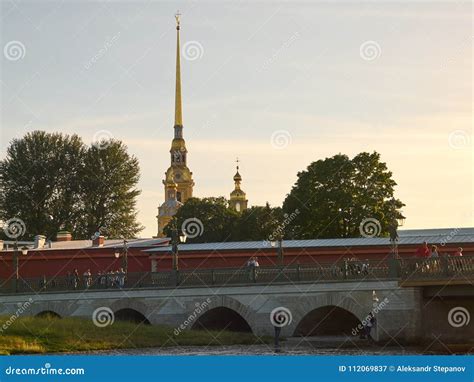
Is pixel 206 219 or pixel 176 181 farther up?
pixel 176 181

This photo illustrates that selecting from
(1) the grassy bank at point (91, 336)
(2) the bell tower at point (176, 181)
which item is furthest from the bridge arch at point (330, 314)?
(2) the bell tower at point (176, 181)

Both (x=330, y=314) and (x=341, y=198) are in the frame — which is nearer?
(x=330, y=314)

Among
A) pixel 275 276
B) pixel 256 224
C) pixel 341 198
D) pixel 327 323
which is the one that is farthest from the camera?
pixel 256 224

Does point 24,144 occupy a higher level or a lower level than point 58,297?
higher

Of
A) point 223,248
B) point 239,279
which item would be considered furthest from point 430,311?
point 223,248

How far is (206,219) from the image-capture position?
9719 cm

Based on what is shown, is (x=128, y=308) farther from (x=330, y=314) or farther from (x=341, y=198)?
(x=341, y=198)

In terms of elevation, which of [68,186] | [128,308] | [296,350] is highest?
[68,186]

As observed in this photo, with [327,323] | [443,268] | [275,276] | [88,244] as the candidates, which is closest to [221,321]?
[327,323]

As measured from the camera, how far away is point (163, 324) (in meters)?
46.1

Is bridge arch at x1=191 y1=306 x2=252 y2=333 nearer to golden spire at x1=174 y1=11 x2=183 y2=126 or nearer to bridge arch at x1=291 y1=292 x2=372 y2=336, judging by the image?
bridge arch at x1=291 y1=292 x2=372 y2=336

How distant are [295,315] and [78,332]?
957 cm

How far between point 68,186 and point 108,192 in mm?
3594

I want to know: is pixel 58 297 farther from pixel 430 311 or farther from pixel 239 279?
pixel 430 311
